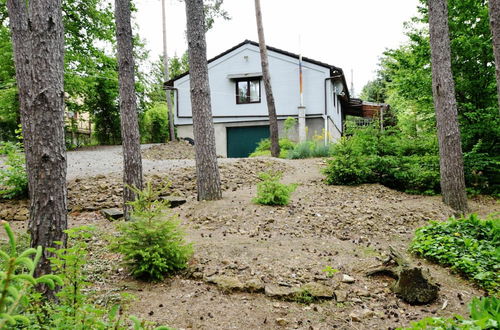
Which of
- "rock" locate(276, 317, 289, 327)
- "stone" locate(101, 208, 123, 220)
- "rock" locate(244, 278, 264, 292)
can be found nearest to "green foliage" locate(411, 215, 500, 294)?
"rock" locate(276, 317, 289, 327)

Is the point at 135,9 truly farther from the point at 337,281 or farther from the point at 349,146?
the point at 337,281

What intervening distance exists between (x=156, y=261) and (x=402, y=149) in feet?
26.1

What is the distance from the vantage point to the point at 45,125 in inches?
115

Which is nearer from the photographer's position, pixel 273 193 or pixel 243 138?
pixel 273 193

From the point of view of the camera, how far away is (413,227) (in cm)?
650

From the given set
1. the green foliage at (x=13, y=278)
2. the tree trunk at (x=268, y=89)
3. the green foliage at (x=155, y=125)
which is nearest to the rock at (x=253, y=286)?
the green foliage at (x=13, y=278)

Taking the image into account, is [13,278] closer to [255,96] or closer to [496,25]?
[496,25]

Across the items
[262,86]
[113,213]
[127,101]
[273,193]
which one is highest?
[262,86]

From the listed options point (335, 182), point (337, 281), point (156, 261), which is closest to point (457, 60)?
point (335, 182)


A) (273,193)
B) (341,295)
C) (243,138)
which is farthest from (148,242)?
(243,138)

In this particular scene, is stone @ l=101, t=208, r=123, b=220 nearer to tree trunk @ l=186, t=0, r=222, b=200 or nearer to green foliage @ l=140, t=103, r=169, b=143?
tree trunk @ l=186, t=0, r=222, b=200

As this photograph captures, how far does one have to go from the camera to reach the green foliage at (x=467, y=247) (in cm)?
411

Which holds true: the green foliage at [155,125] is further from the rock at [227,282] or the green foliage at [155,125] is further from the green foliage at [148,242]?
the rock at [227,282]

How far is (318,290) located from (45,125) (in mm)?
3102
